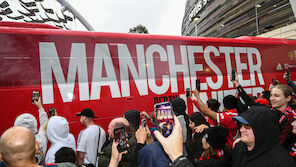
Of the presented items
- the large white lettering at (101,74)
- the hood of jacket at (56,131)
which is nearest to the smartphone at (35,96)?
the large white lettering at (101,74)

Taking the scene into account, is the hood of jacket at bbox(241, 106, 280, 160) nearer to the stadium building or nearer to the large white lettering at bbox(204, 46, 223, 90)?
the large white lettering at bbox(204, 46, 223, 90)

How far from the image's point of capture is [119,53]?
14.5 ft

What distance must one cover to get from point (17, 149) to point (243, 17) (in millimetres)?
38632

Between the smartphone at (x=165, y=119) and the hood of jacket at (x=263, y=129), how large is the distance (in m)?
0.70

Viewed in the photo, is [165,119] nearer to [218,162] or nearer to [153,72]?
[218,162]

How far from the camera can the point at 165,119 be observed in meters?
1.40

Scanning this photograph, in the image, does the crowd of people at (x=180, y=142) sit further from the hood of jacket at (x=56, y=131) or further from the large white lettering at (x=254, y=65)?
the large white lettering at (x=254, y=65)

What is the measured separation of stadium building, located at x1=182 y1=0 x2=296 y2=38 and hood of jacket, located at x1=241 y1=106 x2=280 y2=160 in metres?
14.5

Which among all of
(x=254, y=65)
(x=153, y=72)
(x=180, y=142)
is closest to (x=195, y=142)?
(x=180, y=142)

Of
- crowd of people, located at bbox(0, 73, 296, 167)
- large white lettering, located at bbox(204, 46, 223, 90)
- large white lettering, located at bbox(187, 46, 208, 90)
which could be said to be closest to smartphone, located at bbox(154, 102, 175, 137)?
crowd of people, located at bbox(0, 73, 296, 167)

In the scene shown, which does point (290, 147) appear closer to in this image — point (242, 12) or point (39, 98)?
point (39, 98)

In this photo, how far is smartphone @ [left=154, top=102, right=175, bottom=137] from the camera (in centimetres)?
135

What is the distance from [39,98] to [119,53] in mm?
1995

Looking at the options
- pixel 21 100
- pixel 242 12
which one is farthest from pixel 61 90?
pixel 242 12
